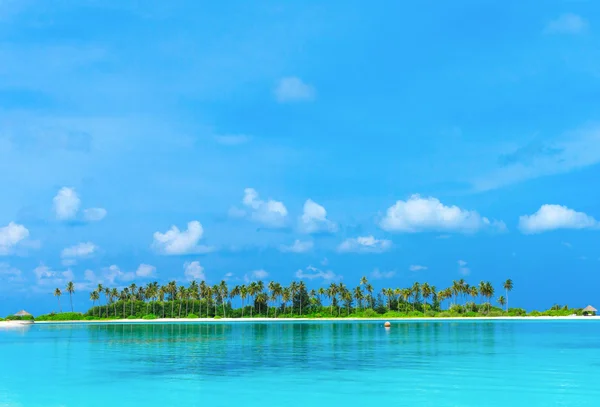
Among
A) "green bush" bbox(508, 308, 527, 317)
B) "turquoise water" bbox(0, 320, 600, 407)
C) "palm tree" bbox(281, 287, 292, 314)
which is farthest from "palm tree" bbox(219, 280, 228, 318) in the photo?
"turquoise water" bbox(0, 320, 600, 407)

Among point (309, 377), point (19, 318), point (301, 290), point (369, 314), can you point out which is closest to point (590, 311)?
point (369, 314)

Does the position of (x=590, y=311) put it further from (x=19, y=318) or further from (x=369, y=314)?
(x=19, y=318)

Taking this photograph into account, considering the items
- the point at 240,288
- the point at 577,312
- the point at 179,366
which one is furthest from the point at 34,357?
the point at 577,312

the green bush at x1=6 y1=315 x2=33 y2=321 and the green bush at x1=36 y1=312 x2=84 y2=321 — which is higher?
the green bush at x1=6 y1=315 x2=33 y2=321

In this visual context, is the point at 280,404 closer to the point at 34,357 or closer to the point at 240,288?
the point at 34,357

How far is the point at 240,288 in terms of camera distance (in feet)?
586

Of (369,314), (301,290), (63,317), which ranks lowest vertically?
(63,317)

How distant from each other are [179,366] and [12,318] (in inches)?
6061

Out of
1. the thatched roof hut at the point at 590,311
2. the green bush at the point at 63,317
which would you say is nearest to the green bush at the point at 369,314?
the thatched roof hut at the point at 590,311

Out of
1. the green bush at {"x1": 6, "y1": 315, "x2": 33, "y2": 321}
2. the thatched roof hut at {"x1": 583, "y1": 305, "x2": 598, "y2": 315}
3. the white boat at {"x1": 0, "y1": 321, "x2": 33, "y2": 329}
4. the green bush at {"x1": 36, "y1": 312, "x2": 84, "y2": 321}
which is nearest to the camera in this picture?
the white boat at {"x1": 0, "y1": 321, "x2": 33, "y2": 329}

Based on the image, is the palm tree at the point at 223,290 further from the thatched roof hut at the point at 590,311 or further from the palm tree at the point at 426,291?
the thatched roof hut at the point at 590,311

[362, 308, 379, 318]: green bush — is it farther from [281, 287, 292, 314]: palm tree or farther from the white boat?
the white boat

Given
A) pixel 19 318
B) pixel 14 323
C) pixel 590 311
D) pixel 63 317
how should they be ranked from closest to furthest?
pixel 14 323 → pixel 590 311 → pixel 19 318 → pixel 63 317

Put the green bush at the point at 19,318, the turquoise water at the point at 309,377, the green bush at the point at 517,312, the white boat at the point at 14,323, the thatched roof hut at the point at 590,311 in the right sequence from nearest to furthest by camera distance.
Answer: the turquoise water at the point at 309,377 → the white boat at the point at 14,323 → the thatched roof hut at the point at 590,311 → the green bush at the point at 19,318 → the green bush at the point at 517,312
